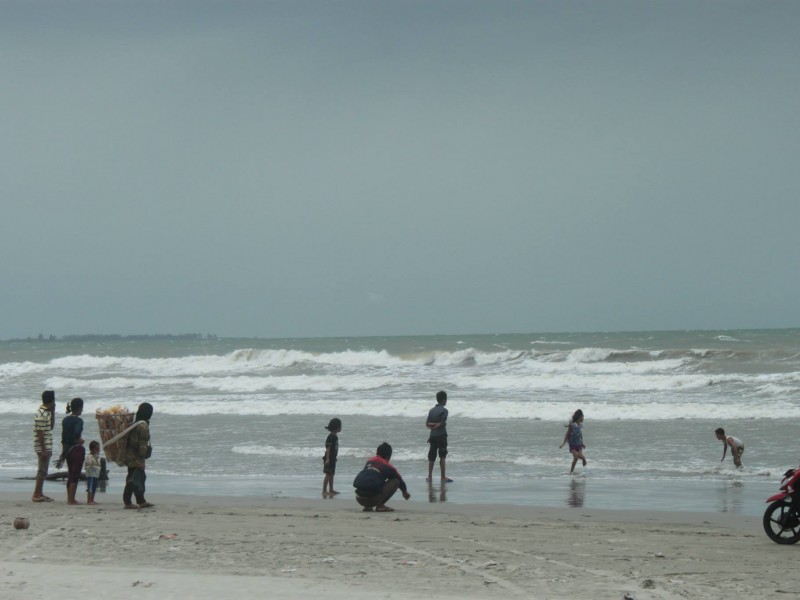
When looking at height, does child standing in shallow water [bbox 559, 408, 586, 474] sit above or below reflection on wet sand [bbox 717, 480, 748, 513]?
above

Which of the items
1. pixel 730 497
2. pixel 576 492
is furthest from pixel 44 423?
pixel 730 497

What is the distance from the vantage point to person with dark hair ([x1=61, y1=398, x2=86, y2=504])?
11.5 meters

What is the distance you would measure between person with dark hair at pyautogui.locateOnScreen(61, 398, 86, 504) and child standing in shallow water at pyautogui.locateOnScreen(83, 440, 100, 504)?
A: 0.18 metres

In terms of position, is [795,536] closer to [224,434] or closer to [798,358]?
[224,434]

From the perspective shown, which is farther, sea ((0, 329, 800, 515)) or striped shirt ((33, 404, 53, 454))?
sea ((0, 329, 800, 515))

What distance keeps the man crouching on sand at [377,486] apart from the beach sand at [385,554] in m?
0.20

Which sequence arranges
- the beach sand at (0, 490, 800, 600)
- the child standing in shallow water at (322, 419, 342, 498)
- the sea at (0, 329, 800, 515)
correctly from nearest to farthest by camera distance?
the beach sand at (0, 490, 800, 600) < the child standing in shallow water at (322, 419, 342, 498) < the sea at (0, 329, 800, 515)

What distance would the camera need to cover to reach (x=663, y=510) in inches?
434

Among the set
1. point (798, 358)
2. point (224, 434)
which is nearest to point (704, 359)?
point (798, 358)

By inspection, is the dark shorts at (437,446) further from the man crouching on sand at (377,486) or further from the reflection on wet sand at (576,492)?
the man crouching on sand at (377,486)

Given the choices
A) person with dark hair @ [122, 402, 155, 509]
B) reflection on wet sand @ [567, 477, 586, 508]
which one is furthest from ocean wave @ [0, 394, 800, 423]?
person with dark hair @ [122, 402, 155, 509]

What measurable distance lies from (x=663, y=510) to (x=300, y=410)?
1647 centimetres

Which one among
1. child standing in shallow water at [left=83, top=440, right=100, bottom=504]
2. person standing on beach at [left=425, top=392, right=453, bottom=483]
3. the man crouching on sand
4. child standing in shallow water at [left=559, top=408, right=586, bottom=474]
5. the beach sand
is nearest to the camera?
the beach sand

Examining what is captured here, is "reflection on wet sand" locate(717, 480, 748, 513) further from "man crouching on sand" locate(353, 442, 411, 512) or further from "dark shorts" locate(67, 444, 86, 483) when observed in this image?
"dark shorts" locate(67, 444, 86, 483)
